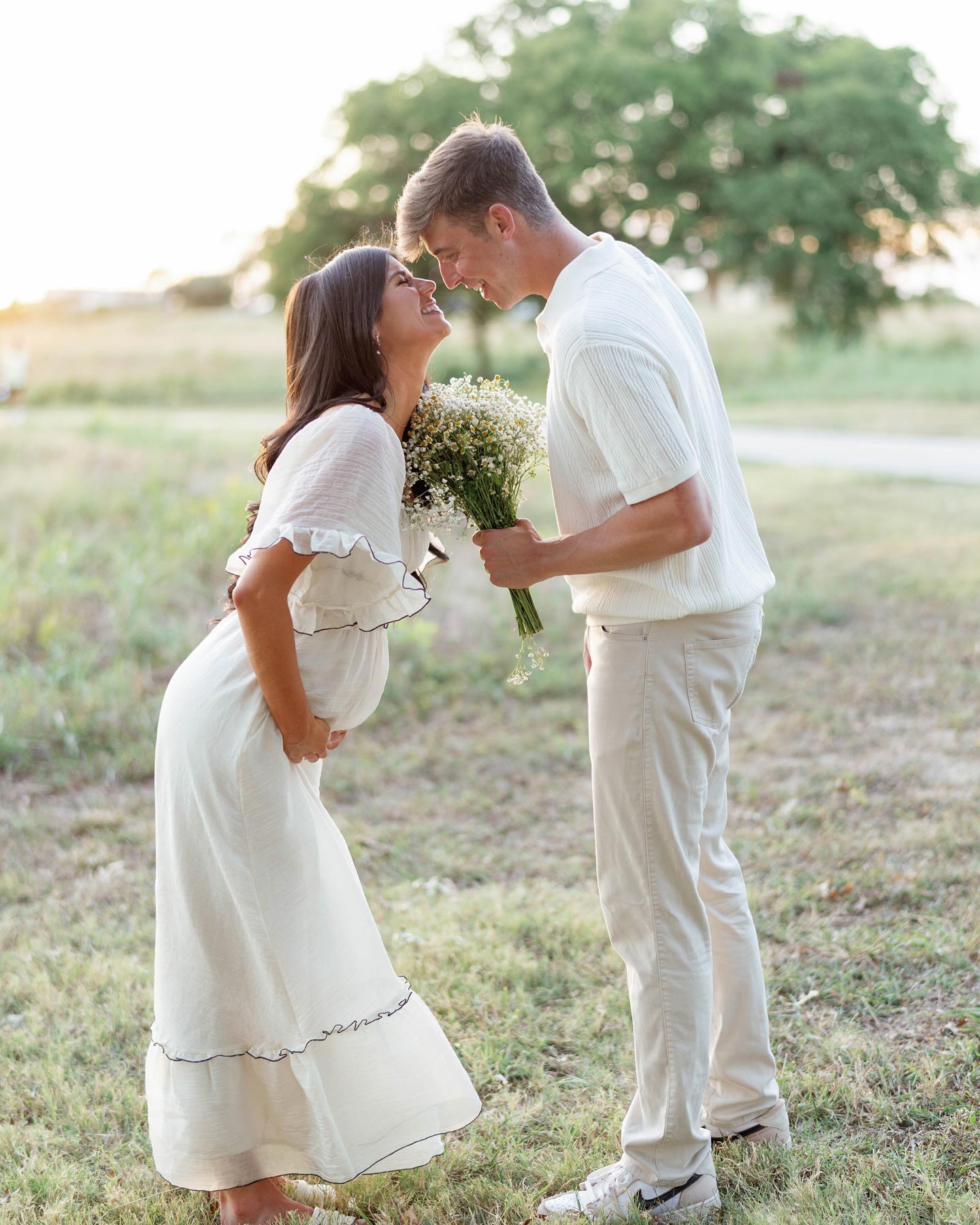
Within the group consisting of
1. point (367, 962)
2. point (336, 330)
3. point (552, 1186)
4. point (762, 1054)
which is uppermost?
point (336, 330)

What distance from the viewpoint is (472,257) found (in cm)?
263

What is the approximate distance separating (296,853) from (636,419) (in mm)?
1199

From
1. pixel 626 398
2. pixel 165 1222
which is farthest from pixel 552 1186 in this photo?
pixel 626 398

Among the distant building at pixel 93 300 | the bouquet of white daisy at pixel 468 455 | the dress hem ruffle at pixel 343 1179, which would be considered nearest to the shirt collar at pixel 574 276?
the bouquet of white daisy at pixel 468 455

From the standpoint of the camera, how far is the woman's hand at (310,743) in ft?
8.39

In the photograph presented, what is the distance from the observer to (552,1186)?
2.88 metres

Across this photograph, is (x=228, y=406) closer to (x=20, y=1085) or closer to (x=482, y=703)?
(x=482, y=703)

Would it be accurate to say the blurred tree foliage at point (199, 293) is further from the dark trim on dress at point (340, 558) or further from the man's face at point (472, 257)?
the dark trim on dress at point (340, 558)

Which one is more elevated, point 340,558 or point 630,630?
point 340,558

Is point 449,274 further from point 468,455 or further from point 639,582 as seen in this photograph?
point 639,582

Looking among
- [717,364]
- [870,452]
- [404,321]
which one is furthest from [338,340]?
[717,364]

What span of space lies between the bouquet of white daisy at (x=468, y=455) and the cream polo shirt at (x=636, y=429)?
5.3 inches

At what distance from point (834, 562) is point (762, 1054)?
743 cm

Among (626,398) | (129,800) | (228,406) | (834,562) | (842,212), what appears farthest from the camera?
(228,406)
